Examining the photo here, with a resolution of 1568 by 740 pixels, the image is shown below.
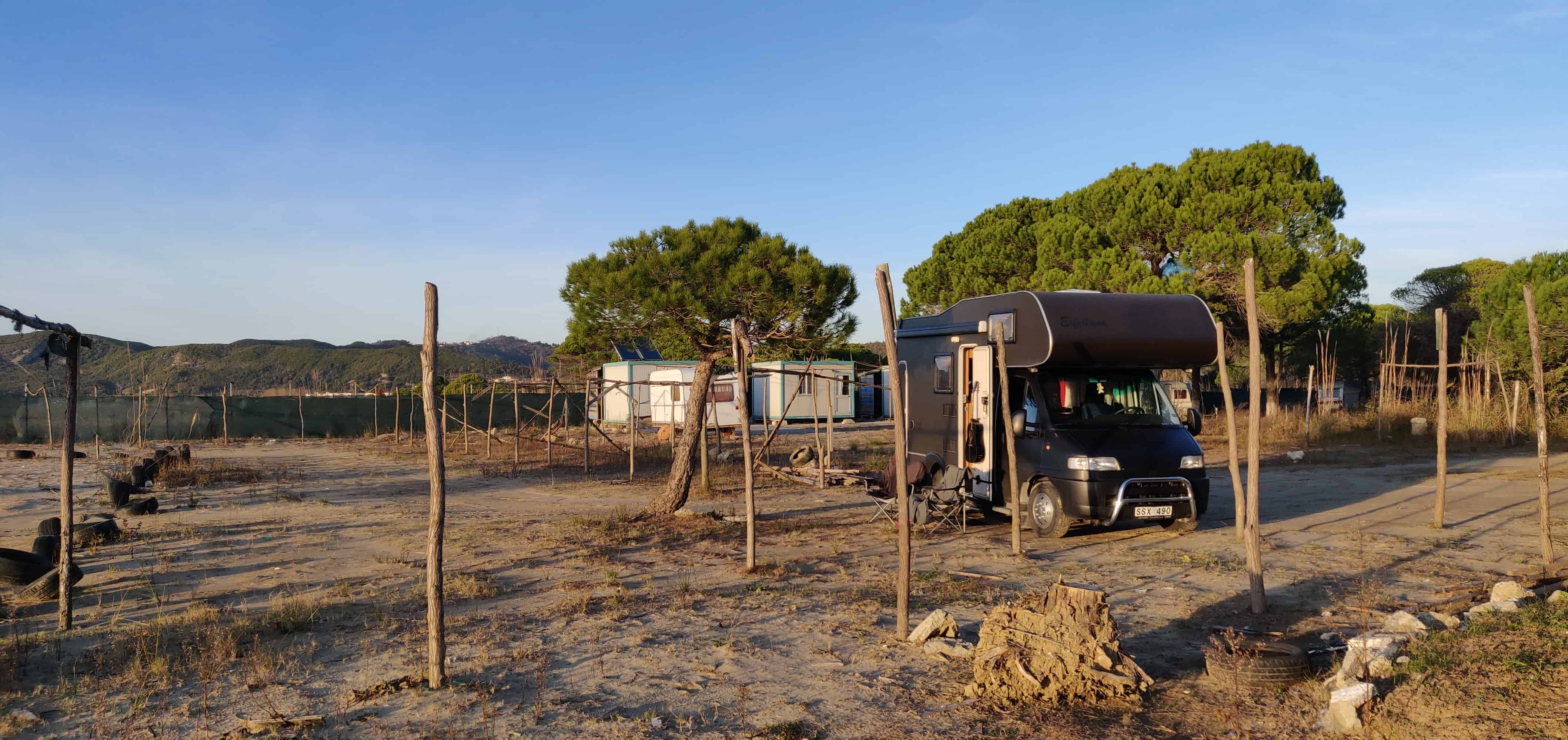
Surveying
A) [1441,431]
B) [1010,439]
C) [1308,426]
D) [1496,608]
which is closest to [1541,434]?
[1441,431]

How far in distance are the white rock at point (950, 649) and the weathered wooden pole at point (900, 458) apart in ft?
0.92

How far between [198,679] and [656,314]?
7156 mm

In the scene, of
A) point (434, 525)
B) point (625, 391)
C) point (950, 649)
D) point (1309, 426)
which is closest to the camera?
point (434, 525)

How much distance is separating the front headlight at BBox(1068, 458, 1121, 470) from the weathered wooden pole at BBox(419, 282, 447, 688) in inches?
249

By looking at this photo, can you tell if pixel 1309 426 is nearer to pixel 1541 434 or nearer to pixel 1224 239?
pixel 1224 239

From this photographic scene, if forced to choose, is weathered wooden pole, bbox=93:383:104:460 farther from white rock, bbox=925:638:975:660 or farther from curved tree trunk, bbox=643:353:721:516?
white rock, bbox=925:638:975:660

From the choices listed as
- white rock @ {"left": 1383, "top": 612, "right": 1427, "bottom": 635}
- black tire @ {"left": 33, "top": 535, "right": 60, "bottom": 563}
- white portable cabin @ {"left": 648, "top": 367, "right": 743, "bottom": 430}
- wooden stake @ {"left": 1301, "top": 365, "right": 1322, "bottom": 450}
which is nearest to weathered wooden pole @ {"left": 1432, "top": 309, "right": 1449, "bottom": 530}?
white rock @ {"left": 1383, "top": 612, "right": 1427, "bottom": 635}

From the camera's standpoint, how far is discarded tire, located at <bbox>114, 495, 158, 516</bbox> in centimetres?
1288

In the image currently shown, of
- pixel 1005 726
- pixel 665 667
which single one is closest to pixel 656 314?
pixel 665 667

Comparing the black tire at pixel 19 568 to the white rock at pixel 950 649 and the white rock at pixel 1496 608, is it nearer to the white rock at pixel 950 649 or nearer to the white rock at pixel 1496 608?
the white rock at pixel 950 649

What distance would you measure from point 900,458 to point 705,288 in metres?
5.68

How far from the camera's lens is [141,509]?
508 inches

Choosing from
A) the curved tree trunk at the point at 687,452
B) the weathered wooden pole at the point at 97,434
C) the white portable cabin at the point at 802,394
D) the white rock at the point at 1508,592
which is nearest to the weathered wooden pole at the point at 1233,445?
the white rock at the point at 1508,592

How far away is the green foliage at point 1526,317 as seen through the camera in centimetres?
2091
